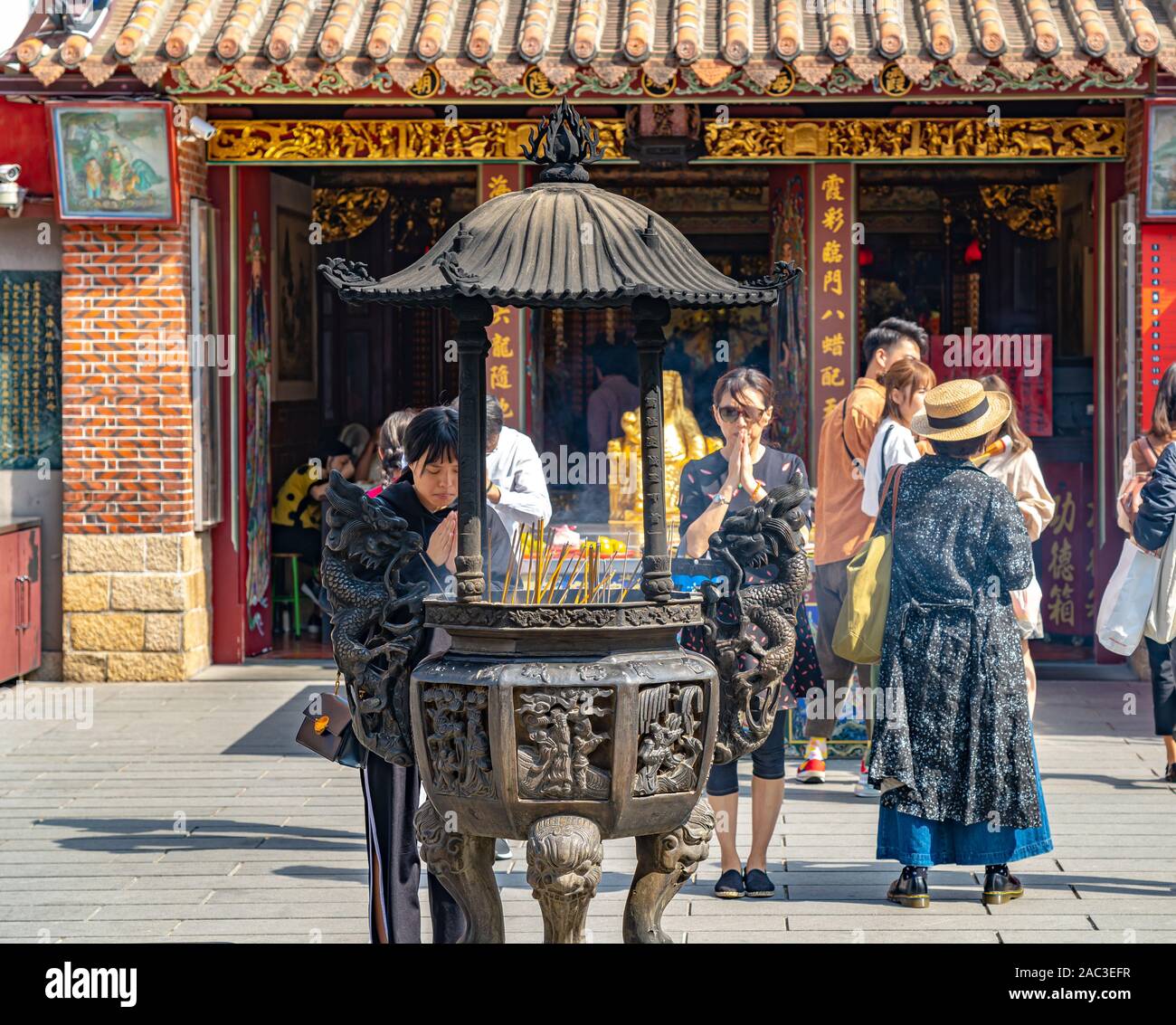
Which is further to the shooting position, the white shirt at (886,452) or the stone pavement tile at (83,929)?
the white shirt at (886,452)

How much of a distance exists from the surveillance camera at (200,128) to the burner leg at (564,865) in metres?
6.50

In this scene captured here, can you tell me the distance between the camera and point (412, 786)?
17.0ft

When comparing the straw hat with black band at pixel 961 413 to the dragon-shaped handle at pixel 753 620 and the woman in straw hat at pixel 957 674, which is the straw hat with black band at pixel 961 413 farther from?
the dragon-shaped handle at pixel 753 620

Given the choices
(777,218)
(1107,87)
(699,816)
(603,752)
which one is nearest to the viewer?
(603,752)

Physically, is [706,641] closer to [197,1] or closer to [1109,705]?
[1109,705]

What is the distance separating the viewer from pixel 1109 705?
958 cm

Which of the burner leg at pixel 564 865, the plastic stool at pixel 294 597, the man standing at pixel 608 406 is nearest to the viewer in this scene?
the burner leg at pixel 564 865

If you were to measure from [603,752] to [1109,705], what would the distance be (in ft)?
18.9

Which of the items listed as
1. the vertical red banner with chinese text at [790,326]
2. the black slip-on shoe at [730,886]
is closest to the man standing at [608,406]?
the vertical red banner with chinese text at [790,326]

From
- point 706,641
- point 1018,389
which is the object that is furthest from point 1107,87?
point 706,641

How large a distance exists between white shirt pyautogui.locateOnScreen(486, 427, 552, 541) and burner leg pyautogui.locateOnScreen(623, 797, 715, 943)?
2.17 m

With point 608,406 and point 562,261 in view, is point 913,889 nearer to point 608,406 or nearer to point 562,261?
point 562,261

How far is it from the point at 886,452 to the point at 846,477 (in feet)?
1.90

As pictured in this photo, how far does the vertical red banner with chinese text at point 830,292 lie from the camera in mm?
10344
